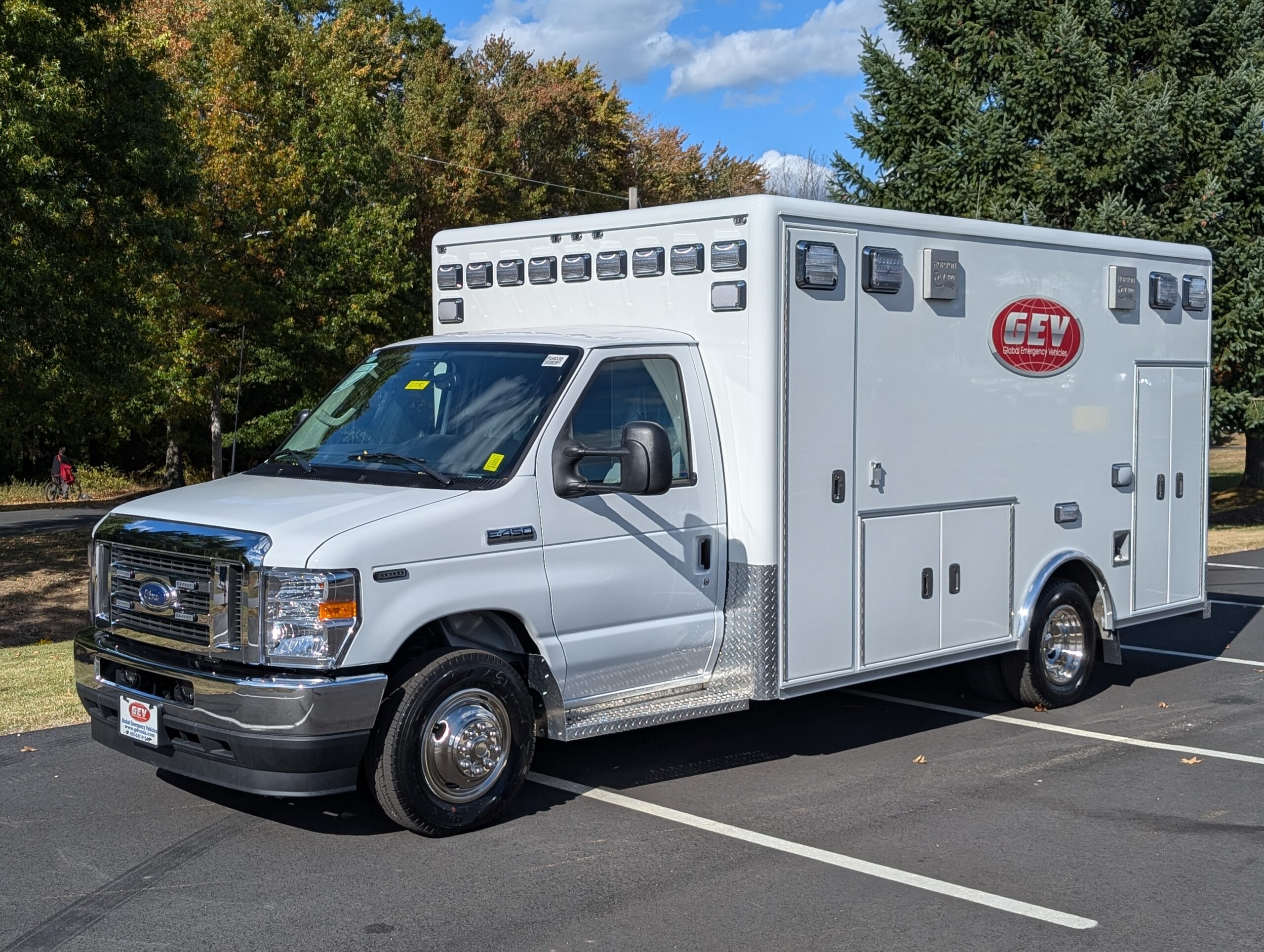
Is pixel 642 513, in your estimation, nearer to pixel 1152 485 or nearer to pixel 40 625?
pixel 1152 485

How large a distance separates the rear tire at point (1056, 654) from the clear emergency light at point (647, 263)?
3425 millimetres

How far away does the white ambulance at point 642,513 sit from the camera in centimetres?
582

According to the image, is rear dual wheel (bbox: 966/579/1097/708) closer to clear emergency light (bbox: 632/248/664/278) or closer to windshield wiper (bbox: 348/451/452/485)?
clear emergency light (bbox: 632/248/664/278)

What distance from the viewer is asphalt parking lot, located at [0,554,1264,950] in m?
5.12

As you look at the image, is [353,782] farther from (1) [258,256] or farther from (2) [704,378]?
(1) [258,256]

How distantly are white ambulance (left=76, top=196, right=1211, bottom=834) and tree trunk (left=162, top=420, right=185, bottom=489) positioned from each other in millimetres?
29716

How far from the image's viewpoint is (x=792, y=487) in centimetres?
716

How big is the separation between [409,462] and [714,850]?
2278 millimetres

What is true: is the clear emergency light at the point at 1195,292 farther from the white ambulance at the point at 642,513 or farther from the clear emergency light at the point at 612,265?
the clear emergency light at the point at 612,265

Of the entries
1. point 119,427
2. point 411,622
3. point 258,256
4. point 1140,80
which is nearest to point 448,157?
point 258,256

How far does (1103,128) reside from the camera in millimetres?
21250

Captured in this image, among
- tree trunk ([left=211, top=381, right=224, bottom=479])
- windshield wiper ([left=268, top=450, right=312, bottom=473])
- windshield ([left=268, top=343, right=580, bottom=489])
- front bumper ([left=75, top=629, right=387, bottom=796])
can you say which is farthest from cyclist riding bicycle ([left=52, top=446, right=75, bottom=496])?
front bumper ([left=75, top=629, right=387, bottom=796])

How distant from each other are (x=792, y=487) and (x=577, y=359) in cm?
136

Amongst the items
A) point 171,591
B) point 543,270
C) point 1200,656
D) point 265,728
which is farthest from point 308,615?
point 1200,656
